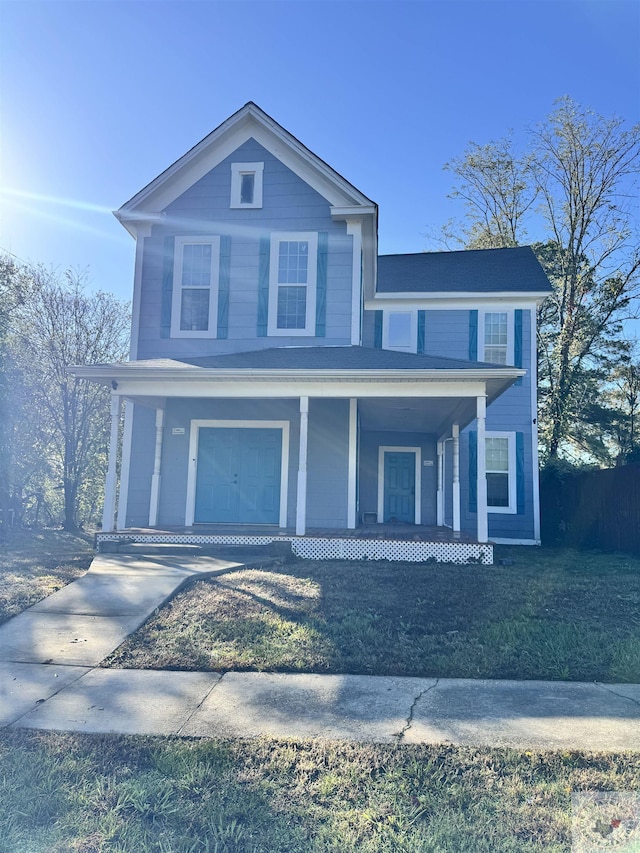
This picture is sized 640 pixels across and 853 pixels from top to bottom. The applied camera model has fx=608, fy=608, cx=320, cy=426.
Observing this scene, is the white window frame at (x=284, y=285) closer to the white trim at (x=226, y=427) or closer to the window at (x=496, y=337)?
the white trim at (x=226, y=427)

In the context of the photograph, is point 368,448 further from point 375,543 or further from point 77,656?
point 77,656

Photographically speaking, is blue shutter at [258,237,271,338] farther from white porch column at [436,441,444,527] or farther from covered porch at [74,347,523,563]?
white porch column at [436,441,444,527]

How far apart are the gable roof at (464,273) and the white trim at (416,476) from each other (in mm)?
3871

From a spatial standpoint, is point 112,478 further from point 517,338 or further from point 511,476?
Result: point 517,338

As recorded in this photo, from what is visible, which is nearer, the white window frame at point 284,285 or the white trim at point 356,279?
the white trim at point 356,279

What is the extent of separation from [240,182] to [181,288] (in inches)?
92.0

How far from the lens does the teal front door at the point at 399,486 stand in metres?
14.6

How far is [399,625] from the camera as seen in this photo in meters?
5.94

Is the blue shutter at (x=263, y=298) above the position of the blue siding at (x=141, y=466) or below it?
above

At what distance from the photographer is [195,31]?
909cm

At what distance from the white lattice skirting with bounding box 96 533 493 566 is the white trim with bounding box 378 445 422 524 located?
5073 mm

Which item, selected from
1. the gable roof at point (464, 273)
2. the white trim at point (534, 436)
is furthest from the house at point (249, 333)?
the white trim at point (534, 436)

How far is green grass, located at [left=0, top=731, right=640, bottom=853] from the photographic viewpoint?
8.48 feet

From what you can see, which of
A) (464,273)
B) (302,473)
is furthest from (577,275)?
(302,473)
